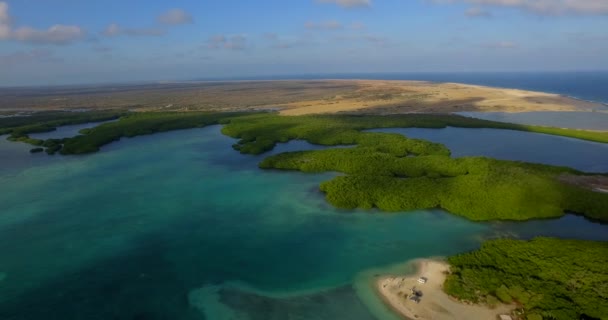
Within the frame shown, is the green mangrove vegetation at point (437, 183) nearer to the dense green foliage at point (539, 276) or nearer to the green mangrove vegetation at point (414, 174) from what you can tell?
the green mangrove vegetation at point (414, 174)

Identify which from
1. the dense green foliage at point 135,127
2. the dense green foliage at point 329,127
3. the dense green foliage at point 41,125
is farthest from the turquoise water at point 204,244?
the dense green foliage at point 41,125

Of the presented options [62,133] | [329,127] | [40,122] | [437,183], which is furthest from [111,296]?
[40,122]

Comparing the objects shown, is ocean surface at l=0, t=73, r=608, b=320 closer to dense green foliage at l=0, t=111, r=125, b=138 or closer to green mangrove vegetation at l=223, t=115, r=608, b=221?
green mangrove vegetation at l=223, t=115, r=608, b=221

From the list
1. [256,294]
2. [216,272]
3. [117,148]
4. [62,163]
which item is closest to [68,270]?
[216,272]

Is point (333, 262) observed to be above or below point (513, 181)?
below

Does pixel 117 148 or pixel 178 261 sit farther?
pixel 117 148

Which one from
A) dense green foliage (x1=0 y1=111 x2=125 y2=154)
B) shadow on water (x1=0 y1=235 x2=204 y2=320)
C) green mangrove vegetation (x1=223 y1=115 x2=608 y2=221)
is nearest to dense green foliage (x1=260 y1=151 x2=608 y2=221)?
green mangrove vegetation (x1=223 y1=115 x2=608 y2=221)

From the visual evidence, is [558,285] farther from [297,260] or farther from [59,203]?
[59,203]
